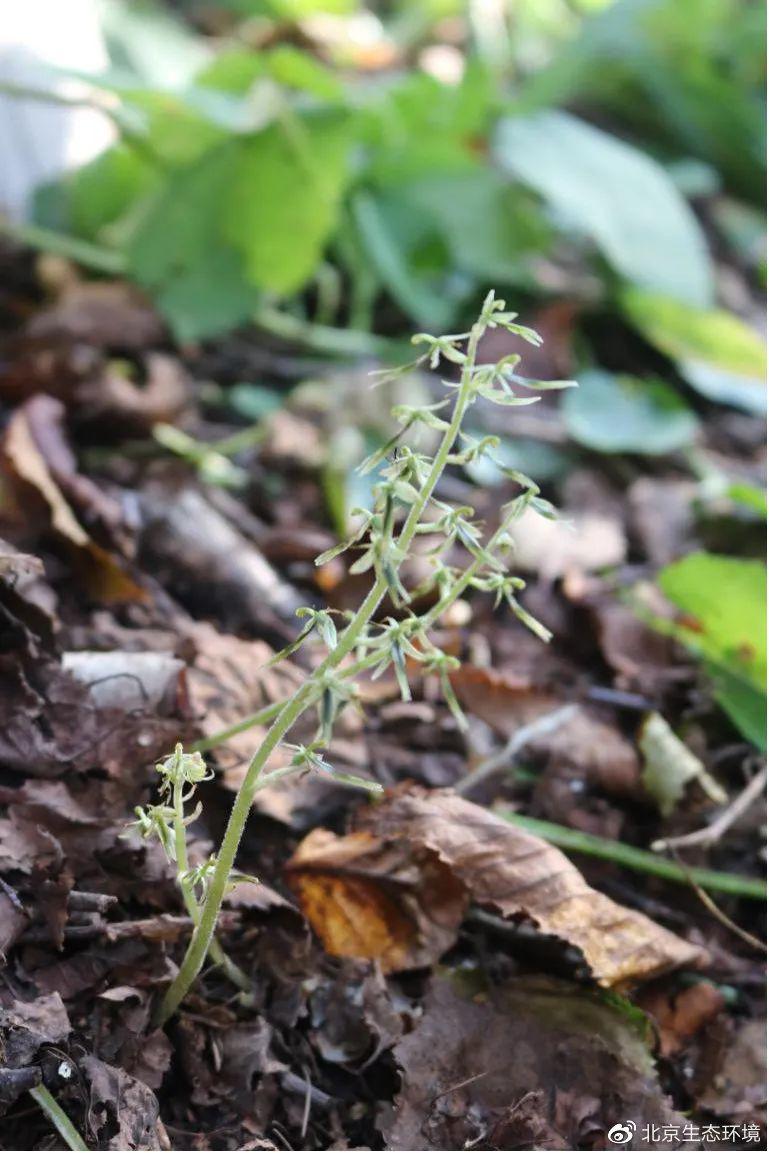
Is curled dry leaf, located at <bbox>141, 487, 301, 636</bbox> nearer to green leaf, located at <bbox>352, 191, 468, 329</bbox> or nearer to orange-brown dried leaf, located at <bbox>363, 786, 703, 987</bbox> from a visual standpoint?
orange-brown dried leaf, located at <bbox>363, 786, 703, 987</bbox>

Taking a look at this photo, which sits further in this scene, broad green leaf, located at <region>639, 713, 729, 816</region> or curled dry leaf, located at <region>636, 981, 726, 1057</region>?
broad green leaf, located at <region>639, 713, 729, 816</region>

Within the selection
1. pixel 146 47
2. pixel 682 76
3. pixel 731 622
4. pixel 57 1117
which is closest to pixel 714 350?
pixel 731 622

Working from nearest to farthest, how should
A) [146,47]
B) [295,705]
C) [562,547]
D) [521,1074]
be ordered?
[295,705], [521,1074], [562,547], [146,47]

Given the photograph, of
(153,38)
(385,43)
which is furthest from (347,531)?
(385,43)

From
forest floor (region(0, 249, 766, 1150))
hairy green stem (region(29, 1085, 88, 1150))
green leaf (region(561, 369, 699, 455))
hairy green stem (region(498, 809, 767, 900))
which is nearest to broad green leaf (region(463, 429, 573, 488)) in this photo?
green leaf (region(561, 369, 699, 455))

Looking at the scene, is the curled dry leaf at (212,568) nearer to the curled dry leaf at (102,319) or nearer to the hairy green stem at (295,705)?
the curled dry leaf at (102,319)

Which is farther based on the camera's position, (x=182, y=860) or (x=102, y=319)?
(x=102, y=319)

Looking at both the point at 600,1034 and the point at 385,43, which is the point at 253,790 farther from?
the point at 385,43

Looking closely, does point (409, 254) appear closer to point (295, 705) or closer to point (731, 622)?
point (731, 622)
